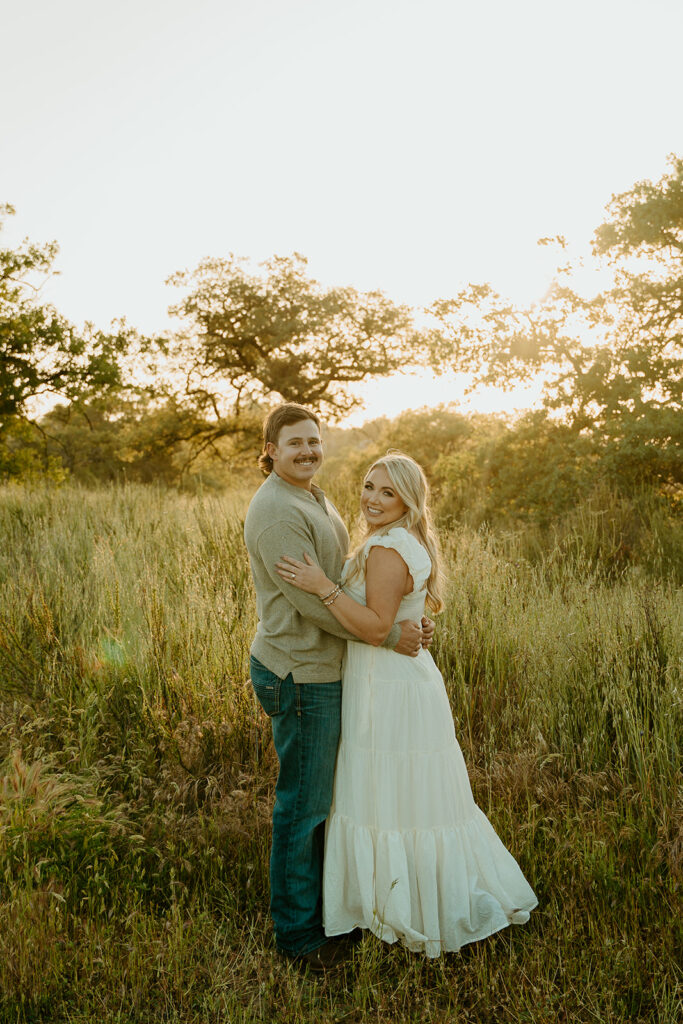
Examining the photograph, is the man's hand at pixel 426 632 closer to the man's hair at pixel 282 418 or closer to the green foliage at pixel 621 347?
the man's hair at pixel 282 418

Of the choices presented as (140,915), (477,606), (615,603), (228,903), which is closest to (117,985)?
(140,915)

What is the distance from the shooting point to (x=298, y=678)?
120 inches

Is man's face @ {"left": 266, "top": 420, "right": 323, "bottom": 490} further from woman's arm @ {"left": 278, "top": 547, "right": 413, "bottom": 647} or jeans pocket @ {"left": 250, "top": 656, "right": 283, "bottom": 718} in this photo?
jeans pocket @ {"left": 250, "top": 656, "right": 283, "bottom": 718}

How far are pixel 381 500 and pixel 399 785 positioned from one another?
3.60ft

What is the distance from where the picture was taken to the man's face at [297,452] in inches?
121

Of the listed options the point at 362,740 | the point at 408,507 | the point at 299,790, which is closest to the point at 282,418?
the point at 408,507

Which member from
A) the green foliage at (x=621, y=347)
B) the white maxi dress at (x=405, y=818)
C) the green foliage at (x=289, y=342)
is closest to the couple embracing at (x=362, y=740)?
the white maxi dress at (x=405, y=818)

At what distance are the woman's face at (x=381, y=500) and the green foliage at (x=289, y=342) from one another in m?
19.5

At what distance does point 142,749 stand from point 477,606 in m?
2.44

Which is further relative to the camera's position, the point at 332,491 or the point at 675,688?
the point at 332,491

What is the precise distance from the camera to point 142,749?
4.45m

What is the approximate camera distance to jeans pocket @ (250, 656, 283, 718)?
3.08m

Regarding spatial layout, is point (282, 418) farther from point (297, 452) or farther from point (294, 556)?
point (294, 556)

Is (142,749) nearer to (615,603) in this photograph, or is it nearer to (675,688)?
(675,688)
